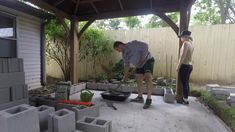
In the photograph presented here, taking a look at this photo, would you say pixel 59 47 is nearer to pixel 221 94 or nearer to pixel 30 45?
pixel 30 45

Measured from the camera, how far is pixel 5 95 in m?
2.63

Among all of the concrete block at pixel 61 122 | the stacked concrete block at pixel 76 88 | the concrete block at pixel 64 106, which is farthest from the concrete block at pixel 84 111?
the stacked concrete block at pixel 76 88

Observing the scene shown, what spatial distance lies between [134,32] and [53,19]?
261 cm

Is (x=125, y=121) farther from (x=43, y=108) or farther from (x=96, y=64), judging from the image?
(x=96, y=64)

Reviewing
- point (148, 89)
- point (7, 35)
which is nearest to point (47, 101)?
point (148, 89)

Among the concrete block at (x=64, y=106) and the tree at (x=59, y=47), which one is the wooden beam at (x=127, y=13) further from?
the concrete block at (x=64, y=106)

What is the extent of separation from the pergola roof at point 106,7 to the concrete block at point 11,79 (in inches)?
61.0

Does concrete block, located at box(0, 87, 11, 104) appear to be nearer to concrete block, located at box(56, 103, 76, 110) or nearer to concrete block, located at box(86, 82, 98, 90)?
concrete block, located at box(56, 103, 76, 110)

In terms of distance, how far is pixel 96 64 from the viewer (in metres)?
6.31

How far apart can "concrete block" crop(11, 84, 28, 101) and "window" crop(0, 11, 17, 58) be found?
1.67 metres

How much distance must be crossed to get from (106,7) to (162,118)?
3014 mm

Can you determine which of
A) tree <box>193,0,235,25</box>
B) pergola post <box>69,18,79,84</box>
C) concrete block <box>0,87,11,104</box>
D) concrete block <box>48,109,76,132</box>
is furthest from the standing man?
tree <box>193,0,235,25</box>

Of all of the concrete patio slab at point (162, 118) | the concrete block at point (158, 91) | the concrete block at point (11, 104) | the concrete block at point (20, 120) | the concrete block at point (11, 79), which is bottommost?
the concrete patio slab at point (162, 118)

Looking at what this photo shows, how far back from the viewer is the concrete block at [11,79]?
2.58 meters
